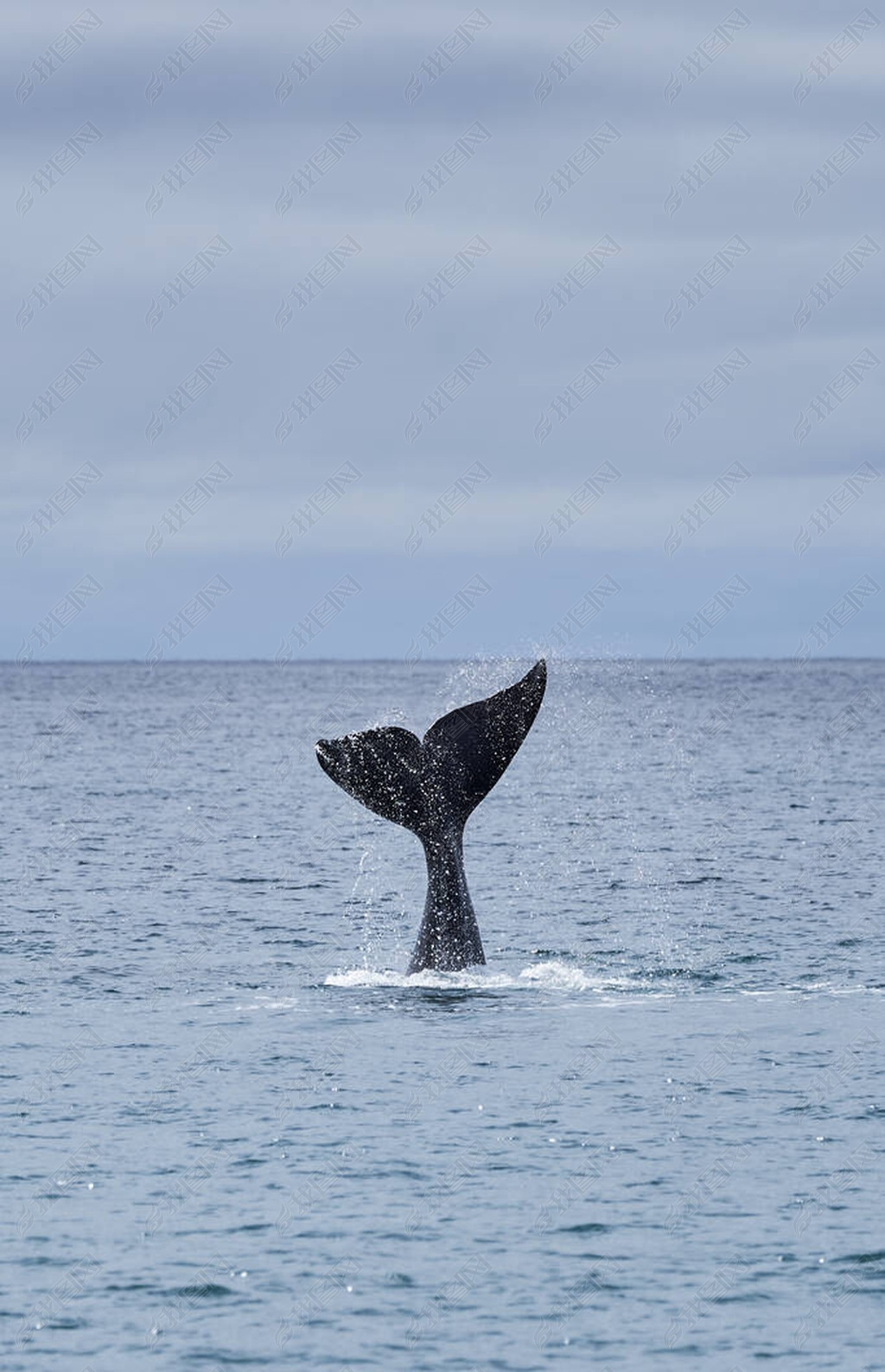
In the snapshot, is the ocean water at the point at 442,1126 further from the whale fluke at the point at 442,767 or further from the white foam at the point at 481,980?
the whale fluke at the point at 442,767

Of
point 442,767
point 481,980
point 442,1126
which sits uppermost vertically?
point 442,767

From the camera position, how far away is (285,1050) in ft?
66.5

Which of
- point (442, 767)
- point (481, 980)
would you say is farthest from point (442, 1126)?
point (481, 980)

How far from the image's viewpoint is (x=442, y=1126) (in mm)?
17469

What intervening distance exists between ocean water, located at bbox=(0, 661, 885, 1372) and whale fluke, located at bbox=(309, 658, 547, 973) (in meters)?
1.70

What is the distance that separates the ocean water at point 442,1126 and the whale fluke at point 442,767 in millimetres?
1697

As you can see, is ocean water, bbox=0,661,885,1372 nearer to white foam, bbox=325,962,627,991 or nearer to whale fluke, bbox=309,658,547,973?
white foam, bbox=325,962,627,991

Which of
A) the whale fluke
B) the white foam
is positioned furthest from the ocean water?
the whale fluke

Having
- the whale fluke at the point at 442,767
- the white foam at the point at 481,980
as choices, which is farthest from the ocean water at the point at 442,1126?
the whale fluke at the point at 442,767

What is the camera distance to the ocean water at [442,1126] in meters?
13.3

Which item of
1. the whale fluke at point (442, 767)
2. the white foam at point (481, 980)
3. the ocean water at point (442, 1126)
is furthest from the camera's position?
the white foam at point (481, 980)

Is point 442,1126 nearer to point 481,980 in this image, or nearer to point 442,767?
point 442,767

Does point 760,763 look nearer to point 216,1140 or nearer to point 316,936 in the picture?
point 316,936

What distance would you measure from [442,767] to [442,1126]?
5.67m
